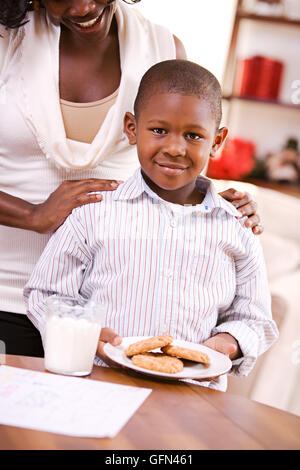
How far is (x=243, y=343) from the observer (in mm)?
1226

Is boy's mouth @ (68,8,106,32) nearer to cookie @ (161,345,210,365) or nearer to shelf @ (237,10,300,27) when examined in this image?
cookie @ (161,345,210,365)

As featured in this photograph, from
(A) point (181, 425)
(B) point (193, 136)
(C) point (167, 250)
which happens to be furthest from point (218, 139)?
(A) point (181, 425)

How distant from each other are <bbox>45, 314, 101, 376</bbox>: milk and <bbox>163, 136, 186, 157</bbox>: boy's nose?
16.1 inches

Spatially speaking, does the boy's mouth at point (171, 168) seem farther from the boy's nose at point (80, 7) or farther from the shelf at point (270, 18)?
the shelf at point (270, 18)

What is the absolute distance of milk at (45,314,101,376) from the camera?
974 millimetres

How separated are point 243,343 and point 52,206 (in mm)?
498

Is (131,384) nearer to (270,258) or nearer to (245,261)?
(245,261)

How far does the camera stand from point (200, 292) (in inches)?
49.8

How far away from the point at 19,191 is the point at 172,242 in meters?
0.44

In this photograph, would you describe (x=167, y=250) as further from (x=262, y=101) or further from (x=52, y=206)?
(x=262, y=101)

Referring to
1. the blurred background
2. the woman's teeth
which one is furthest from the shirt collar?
the blurred background

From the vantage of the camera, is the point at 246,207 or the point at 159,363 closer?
the point at 159,363

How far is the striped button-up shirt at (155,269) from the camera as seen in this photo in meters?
1.24
